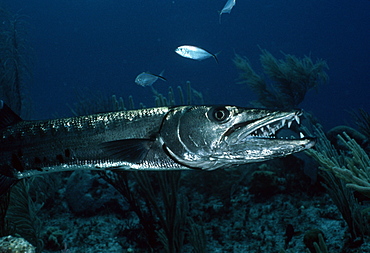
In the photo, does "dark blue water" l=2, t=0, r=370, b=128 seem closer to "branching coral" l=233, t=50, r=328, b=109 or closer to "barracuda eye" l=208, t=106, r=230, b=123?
"branching coral" l=233, t=50, r=328, b=109

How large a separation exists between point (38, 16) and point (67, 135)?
421 ft

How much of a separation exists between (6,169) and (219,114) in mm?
2048

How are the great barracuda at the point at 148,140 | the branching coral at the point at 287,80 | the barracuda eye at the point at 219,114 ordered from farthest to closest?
the branching coral at the point at 287,80
the barracuda eye at the point at 219,114
the great barracuda at the point at 148,140

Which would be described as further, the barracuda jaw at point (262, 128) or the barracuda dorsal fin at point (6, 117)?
the barracuda dorsal fin at point (6, 117)

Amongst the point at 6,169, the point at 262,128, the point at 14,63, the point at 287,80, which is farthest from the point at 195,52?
the point at 14,63

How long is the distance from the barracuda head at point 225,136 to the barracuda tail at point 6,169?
4.99 feet

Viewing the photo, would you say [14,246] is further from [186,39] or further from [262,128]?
[186,39]

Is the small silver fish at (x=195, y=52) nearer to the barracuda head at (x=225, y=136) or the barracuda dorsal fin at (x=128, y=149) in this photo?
the barracuda head at (x=225, y=136)

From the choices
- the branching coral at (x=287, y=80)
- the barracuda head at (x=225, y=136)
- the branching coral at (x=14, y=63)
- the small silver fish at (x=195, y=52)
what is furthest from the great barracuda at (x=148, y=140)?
the branching coral at (x=14, y=63)

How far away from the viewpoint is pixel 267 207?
5.57m

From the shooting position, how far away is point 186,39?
373 ft

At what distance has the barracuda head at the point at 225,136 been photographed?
5.97 feet

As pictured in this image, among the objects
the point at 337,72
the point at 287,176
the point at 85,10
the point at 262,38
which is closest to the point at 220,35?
the point at 262,38

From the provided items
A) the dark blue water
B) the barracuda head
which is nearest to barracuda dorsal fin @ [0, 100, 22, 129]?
the barracuda head
